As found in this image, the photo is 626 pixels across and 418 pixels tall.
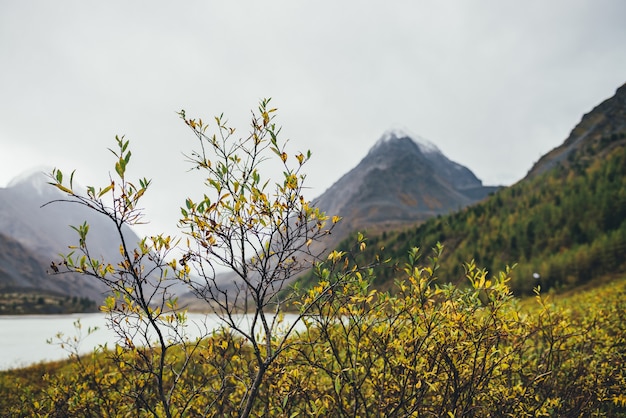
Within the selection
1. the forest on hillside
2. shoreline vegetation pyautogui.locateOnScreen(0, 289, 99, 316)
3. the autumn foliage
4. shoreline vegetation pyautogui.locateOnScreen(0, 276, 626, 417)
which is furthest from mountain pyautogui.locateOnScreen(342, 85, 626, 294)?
shoreline vegetation pyautogui.locateOnScreen(0, 289, 99, 316)

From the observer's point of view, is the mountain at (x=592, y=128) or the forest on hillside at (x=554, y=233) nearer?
the forest on hillside at (x=554, y=233)

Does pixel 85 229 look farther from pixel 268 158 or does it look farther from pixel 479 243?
pixel 479 243

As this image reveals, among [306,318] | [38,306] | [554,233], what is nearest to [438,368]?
[306,318]

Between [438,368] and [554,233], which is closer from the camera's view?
[438,368]

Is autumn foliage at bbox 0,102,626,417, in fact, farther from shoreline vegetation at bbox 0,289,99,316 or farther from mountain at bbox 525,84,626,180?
mountain at bbox 525,84,626,180

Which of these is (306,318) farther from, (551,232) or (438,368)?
(551,232)

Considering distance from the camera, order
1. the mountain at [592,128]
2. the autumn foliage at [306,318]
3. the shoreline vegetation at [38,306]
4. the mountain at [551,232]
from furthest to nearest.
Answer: the mountain at [592,128] → the shoreline vegetation at [38,306] → the mountain at [551,232] → the autumn foliage at [306,318]

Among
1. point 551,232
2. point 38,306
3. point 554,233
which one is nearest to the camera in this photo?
point 554,233

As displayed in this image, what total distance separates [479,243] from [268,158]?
6271cm

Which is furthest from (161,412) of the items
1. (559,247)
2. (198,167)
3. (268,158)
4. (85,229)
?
(559,247)

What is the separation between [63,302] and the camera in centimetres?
12450

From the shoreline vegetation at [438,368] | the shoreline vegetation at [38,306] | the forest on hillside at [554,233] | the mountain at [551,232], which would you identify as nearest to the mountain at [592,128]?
the mountain at [551,232]

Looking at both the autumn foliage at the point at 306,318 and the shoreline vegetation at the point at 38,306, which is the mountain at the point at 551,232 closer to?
the autumn foliage at the point at 306,318

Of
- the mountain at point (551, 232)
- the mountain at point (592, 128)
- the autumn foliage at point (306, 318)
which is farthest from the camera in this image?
the mountain at point (592, 128)
